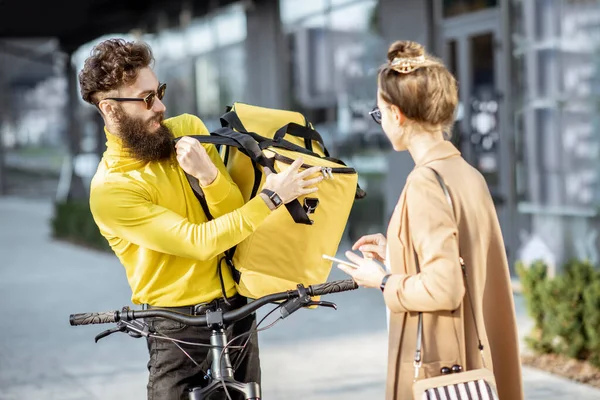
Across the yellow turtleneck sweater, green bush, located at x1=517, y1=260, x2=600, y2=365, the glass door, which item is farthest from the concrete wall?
the yellow turtleneck sweater

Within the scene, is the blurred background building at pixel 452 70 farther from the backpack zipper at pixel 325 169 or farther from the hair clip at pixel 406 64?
the hair clip at pixel 406 64

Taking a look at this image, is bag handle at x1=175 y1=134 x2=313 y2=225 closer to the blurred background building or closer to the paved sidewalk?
the paved sidewalk

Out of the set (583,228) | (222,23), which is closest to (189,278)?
(583,228)

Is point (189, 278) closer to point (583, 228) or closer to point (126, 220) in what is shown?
point (126, 220)

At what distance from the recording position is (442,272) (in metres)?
2.44

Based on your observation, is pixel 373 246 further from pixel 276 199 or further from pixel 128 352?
pixel 128 352

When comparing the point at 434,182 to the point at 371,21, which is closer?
the point at 434,182

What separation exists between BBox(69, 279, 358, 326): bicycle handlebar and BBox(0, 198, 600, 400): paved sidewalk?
131 inches

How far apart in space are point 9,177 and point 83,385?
27.0 m

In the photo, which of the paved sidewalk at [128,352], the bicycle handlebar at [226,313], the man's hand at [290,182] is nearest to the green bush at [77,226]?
the paved sidewalk at [128,352]

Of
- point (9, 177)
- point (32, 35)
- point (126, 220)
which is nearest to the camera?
point (126, 220)

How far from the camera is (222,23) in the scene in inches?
664

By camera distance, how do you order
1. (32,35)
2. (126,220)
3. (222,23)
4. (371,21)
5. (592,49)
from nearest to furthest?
(126,220), (592,49), (371,21), (222,23), (32,35)

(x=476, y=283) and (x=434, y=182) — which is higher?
(x=434, y=182)
